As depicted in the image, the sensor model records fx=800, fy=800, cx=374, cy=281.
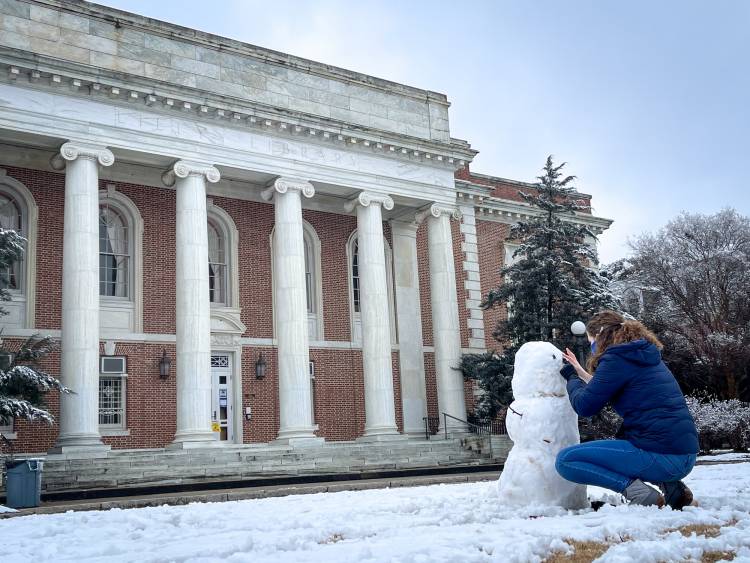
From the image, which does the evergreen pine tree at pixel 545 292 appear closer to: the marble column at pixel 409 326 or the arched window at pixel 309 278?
the marble column at pixel 409 326

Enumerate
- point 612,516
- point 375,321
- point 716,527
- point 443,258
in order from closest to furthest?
point 716,527
point 612,516
point 375,321
point 443,258

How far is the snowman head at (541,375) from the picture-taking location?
25.3 ft

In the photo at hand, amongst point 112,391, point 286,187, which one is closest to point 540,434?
point 286,187

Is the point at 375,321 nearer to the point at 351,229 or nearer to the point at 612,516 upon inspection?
the point at 351,229

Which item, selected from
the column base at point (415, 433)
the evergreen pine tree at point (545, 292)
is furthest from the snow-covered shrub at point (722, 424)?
the column base at point (415, 433)

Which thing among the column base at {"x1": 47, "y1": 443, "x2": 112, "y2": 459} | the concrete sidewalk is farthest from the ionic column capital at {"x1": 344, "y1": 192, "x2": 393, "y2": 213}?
the concrete sidewalk

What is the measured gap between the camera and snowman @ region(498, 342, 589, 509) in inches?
287

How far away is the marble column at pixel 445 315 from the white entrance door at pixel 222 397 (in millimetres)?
6983

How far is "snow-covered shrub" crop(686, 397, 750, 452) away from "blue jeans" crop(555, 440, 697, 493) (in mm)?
19512

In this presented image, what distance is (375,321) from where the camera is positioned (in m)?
25.4

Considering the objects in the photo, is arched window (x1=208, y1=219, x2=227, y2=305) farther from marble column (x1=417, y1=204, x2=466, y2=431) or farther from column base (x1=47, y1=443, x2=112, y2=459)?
column base (x1=47, y1=443, x2=112, y2=459)

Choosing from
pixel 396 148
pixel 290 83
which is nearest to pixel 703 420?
pixel 396 148

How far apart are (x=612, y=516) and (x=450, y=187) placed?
73.8 ft

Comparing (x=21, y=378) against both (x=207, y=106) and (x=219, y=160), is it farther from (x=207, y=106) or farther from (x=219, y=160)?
(x=207, y=106)
